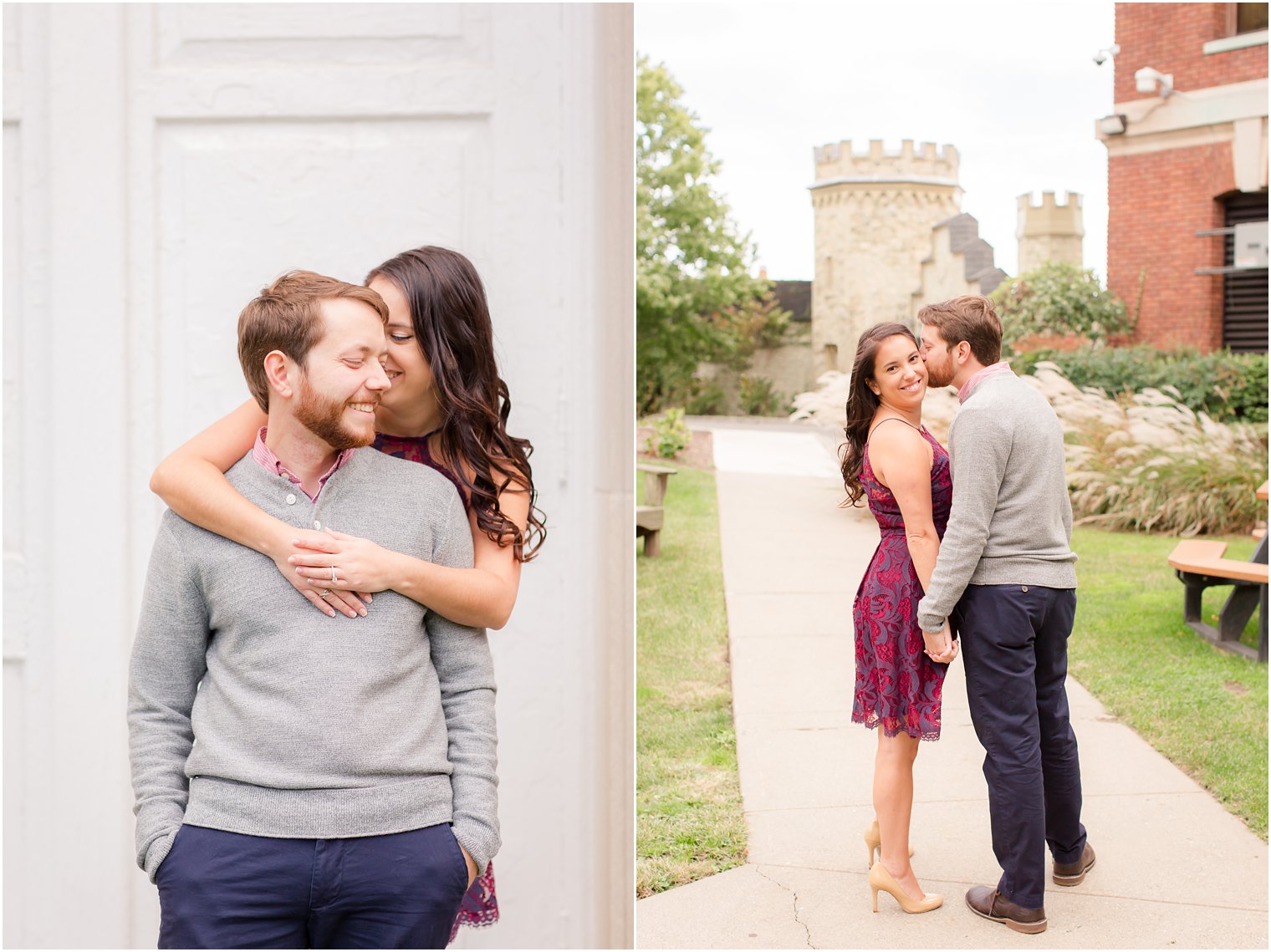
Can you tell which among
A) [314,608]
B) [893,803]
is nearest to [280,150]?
[314,608]

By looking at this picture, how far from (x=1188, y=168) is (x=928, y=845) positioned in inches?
403

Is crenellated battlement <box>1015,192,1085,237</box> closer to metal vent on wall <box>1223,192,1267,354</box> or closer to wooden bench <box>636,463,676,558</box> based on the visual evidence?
metal vent on wall <box>1223,192,1267,354</box>

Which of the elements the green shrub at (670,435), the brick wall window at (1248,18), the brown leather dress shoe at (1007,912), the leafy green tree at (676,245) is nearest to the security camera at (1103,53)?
the brown leather dress shoe at (1007,912)

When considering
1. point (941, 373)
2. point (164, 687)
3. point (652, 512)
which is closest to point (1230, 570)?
point (941, 373)

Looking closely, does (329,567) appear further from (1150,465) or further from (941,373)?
(1150,465)

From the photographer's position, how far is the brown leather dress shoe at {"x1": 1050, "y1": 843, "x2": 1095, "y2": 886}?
2.69 metres

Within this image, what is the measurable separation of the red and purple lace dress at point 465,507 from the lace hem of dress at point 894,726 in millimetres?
1079

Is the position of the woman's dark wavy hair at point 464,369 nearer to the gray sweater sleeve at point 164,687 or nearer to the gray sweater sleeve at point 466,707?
the gray sweater sleeve at point 466,707

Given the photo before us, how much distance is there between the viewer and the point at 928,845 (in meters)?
2.92

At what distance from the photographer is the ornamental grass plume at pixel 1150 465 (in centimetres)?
473

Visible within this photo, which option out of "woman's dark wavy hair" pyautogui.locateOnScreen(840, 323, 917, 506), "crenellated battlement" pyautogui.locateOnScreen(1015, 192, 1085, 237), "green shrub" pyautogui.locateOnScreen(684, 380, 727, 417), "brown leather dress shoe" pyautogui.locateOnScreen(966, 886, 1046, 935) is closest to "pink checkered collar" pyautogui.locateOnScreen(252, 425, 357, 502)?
"woman's dark wavy hair" pyautogui.locateOnScreen(840, 323, 917, 506)

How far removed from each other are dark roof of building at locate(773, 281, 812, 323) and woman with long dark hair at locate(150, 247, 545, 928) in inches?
1042

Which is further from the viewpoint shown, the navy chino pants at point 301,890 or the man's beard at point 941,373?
the man's beard at point 941,373

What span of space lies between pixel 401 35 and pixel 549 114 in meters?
0.35
